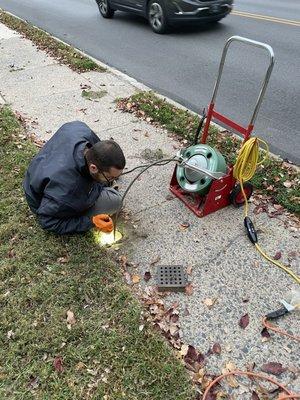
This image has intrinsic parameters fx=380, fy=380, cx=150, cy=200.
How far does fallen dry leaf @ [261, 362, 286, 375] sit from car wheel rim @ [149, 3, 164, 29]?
30.8 ft

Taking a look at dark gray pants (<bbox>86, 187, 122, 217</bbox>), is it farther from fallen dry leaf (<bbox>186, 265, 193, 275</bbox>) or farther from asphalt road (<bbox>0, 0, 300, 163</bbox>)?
asphalt road (<bbox>0, 0, 300, 163</bbox>)

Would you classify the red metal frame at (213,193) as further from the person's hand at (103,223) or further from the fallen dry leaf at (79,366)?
the fallen dry leaf at (79,366)

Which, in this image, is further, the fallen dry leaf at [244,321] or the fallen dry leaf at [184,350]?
the fallen dry leaf at [244,321]

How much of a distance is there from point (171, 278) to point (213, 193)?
100cm

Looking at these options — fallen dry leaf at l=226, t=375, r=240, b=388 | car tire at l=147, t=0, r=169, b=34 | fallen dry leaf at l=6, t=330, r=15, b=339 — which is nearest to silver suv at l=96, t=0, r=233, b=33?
car tire at l=147, t=0, r=169, b=34

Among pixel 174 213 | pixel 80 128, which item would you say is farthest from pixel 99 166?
pixel 174 213

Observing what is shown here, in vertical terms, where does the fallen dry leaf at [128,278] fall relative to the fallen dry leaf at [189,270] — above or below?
below

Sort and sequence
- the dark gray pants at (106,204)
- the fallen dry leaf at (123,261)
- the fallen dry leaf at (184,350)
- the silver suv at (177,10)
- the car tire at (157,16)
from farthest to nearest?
the car tire at (157,16) → the silver suv at (177,10) → the dark gray pants at (106,204) → the fallen dry leaf at (123,261) → the fallen dry leaf at (184,350)

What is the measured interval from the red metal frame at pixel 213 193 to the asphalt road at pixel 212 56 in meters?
1.58

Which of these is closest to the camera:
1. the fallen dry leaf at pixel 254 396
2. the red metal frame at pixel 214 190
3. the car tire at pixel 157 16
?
the fallen dry leaf at pixel 254 396

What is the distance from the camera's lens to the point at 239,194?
4082mm

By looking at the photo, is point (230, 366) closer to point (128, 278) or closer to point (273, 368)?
point (273, 368)

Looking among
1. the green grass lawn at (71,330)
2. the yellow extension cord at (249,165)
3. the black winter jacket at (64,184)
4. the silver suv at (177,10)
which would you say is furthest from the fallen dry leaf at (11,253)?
the silver suv at (177,10)

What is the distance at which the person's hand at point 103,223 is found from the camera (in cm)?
356
